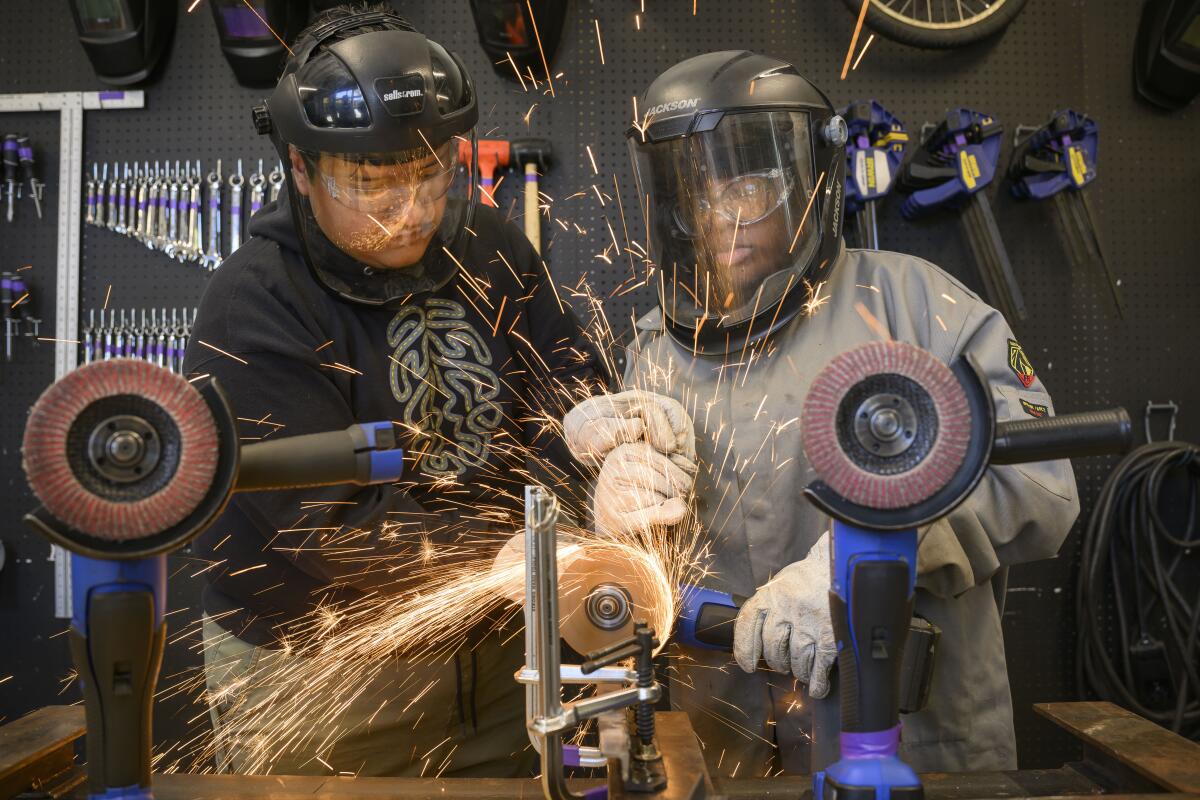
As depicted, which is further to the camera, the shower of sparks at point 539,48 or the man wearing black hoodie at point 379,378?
the shower of sparks at point 539,48

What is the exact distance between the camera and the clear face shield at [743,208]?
2.22 metres

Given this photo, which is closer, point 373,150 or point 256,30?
point 373,150

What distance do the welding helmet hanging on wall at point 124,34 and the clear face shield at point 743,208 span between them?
252 cm

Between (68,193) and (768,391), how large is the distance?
3264mm

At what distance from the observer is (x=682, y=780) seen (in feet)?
4.88

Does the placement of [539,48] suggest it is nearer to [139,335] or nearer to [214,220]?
[214,220]

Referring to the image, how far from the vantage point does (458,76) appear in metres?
2.17

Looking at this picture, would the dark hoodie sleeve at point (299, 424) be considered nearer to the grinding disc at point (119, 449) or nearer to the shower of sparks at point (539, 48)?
the grinding disc at point (119, 449)

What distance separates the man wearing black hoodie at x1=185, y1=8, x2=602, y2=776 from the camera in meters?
2.06

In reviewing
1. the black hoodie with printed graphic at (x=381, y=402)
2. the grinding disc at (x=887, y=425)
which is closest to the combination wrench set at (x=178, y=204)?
the black hoodie with printed graphic at (x=381, y=402)

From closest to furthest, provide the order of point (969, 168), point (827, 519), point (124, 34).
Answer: point (827, 519) < point (969, 168) < point (124, 34)

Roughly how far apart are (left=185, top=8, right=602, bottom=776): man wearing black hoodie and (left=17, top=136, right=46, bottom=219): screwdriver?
2.32 m

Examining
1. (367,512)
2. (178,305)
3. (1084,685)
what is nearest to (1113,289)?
(1084,685)

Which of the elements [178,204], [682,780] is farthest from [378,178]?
[178,204]
